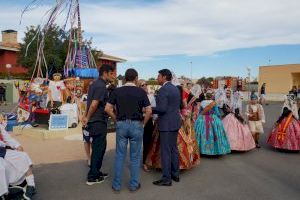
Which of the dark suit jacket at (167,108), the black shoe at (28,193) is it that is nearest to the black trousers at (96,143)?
the dark suit jacket at (167,108)

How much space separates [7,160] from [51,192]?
0.99 m

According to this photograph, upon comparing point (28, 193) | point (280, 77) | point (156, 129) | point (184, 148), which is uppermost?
point (280, 77)

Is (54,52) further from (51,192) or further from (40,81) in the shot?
(51,192)

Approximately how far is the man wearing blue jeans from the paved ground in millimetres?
358

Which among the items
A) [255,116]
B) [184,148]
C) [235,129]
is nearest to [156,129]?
[184,148]

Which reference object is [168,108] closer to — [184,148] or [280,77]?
[184,148]

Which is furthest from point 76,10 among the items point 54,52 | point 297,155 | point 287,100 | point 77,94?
point 54,52

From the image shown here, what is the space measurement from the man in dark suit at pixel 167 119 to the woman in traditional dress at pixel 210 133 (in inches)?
73.1

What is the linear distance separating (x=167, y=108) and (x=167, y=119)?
17cm

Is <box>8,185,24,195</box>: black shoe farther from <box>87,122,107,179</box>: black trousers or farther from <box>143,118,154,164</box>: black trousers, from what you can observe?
<box>143,118,154,164</box>: black trousers

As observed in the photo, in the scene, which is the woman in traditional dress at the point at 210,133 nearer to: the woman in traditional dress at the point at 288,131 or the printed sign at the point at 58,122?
the woman in traditional dress at the point at 288,131

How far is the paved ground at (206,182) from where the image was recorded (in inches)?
206

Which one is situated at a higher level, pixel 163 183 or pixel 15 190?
pixel 15 190

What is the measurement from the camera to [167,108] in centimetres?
574
